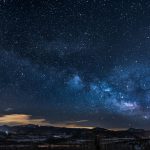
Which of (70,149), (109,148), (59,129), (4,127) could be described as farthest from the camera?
(4,127)

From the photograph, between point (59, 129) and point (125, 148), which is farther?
point (59, 129)

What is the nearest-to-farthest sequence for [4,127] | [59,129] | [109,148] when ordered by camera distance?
1. [109,148]
2. [59,129]
3. [4,127]

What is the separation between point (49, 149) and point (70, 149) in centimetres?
304

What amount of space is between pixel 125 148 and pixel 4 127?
129 metres

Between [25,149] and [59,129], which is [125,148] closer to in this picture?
[25,149]

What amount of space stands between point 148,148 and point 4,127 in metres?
128

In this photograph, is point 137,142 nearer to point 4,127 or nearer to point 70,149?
point 70,149

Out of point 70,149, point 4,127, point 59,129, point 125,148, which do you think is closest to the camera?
point 125,148

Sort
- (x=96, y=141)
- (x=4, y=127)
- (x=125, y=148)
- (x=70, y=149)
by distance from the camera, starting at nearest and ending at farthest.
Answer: (x=96, y=141)
(x=125, y=148)
(x=70, y=149)
(x=4, y=127)

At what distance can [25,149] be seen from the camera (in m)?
37.3

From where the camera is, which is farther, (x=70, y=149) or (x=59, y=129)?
(x=59, y=129)

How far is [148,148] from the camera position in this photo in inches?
1447

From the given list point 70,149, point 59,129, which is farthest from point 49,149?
point 59,129

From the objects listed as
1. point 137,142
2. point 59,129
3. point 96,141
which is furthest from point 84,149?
point 59,129
